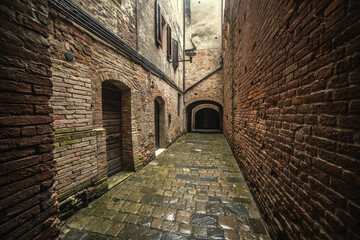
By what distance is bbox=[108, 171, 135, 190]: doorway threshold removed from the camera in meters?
3.23

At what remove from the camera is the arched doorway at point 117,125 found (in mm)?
3473

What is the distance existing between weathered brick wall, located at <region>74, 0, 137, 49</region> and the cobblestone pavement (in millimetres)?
3979

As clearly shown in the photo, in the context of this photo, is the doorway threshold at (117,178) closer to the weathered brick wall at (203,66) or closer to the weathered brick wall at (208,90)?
the weathered brick wall at (208,90)

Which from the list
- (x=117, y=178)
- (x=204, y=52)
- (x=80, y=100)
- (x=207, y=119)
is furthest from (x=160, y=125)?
(x=207, y=119)

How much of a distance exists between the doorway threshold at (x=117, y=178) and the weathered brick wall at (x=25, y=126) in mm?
1874

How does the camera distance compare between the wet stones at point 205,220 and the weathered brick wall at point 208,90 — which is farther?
the weathered brick wall at point 208,90

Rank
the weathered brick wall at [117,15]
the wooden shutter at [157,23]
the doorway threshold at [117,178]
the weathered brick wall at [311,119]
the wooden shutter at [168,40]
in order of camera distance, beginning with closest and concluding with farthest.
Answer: the weathered brick wall at [311,119] < the weathered brick wall at [117,15] < the doorway threshold at [117,178] < the wooden shutter at [157,23] < the wooden shutter at [168,40]

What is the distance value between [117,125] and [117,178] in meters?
1.47

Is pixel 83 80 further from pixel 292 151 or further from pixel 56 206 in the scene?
pixel 292 151

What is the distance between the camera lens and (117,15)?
3.32 meters

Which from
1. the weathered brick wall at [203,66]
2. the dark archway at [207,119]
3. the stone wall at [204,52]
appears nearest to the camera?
the stone wall at [204,52]

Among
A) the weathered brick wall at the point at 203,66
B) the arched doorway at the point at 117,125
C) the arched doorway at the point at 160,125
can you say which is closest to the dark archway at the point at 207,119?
the weathered brick wall at the point at 203,66

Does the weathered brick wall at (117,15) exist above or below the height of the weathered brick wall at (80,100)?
above

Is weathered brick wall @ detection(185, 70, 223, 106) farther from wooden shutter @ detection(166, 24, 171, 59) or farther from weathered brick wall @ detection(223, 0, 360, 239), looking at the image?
weathered brick wall @ detection(223, 0, 360, 239)
